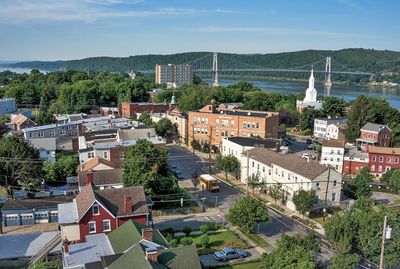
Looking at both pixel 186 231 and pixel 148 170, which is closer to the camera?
pixel 186 231

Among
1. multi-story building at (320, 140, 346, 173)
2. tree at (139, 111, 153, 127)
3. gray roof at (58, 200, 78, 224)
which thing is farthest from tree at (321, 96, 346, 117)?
gray roof at (58, 200, 78, 224)

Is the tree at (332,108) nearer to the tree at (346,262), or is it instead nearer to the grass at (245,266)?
the grass at (245,266)

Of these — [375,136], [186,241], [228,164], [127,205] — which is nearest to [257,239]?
[186,241]

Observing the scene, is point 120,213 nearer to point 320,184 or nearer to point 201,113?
point 320,184

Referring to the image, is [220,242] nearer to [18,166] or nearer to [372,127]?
[18,166]

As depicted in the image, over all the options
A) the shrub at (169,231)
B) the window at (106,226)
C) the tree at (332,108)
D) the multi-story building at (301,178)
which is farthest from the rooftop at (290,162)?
the tree at (332,108)

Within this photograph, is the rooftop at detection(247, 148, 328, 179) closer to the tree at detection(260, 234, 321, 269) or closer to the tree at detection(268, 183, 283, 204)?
the tree at detection(268, 183, 283, 204)
